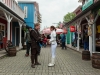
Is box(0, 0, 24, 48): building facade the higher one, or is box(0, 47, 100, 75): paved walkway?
box(0, 0, 24, 48): building facade

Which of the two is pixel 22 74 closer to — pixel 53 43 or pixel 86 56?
pixel 53 43

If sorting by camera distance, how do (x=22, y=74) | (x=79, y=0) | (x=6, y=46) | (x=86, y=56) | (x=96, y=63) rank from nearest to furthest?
(x=22, y=74) → (x=96, y=63) → (x=86, y=56) → (x=6, y=46) → (x=79, y=0)

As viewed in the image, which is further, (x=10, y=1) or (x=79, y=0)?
(x=79, y=0)

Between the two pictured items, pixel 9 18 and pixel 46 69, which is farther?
pixel 9 18

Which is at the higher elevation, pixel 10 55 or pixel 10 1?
pixel 10 1

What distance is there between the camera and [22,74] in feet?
19.7

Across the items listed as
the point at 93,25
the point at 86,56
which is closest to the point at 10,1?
the point at 93,25

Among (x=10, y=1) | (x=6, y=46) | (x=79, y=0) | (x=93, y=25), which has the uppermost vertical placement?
(x=79, y=0)

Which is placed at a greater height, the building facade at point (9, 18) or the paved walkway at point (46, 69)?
the building facade at point (9, 18)

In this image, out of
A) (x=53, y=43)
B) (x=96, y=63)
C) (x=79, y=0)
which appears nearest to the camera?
(x=96, y=63)

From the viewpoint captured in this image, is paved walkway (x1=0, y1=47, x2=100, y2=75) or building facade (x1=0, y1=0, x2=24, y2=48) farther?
building facade (x1=0, y1=0, x2=24, y2=48)

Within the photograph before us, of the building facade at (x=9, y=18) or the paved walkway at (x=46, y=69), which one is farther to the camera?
the building facade at (x=9, y=18)

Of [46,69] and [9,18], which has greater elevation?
[9,18]

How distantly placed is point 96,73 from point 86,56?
3394 mm
